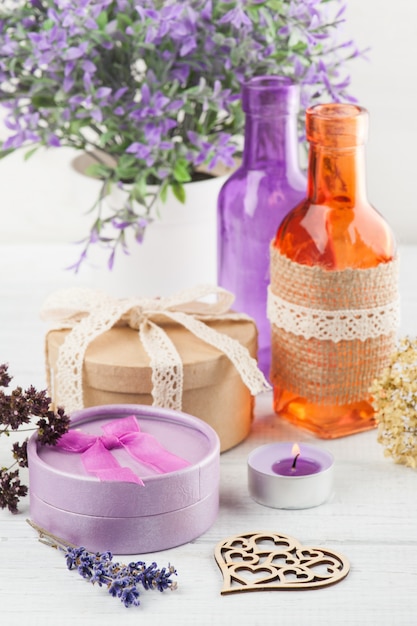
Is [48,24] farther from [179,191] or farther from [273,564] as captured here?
[273,564]

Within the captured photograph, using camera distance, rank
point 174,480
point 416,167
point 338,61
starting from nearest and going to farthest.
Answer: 1. point 174,480
2. point 338,61
3. point 416,167

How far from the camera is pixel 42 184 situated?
158 centimetres

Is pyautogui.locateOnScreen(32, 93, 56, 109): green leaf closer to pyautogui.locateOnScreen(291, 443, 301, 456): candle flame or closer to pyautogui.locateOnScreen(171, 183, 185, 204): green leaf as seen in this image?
pyautogui.locateOnScreen(171, 183, 185, 204): green leaf

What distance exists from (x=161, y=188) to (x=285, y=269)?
6.9 inches

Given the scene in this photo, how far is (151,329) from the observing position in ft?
3.24

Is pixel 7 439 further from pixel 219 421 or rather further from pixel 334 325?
pixel 334 325

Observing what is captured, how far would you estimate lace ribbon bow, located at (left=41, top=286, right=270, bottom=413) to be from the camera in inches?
36.6

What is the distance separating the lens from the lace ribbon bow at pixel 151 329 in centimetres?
93

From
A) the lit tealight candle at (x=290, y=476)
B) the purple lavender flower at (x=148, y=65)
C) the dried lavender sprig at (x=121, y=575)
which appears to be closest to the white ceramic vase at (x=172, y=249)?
the purple lavender flower at (x=148, y=65)

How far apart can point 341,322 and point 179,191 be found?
232mm

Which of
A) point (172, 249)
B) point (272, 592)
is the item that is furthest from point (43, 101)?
point (272, 592)

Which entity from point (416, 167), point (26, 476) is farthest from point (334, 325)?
point (416, 167)

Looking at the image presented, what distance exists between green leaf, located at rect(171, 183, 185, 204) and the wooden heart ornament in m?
0.39

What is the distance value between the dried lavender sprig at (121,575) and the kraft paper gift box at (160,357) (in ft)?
0.61
